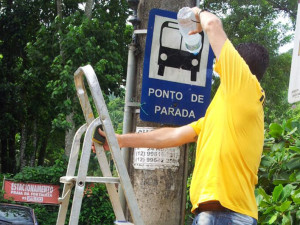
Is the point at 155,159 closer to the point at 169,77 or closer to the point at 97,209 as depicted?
the point at 169,77

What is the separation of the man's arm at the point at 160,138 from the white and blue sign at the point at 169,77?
0.57 m

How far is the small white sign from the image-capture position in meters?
3.48

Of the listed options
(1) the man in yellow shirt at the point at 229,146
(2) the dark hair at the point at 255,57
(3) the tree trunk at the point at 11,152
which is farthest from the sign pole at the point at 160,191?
(3) the tree trunk at the point at 11,152

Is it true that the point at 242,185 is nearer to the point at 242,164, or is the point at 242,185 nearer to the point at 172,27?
the point at 242,164

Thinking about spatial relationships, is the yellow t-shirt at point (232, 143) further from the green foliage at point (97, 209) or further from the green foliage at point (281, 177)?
the green foliage at point (97, 209)

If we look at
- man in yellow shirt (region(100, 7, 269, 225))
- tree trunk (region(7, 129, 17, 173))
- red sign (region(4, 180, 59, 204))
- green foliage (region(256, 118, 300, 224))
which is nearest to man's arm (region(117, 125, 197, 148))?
man in yellow shirt (region(100, 7, 269, 225))

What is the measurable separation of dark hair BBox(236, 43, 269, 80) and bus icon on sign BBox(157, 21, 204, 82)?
1.03 meters

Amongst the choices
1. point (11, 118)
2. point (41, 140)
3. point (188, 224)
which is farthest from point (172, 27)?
point (41, 140)

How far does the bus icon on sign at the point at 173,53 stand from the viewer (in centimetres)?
360

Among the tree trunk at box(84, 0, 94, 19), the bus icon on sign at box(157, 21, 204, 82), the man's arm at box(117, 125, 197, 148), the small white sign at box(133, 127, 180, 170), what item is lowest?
the small white sign at box(133, 127, 180, 170)

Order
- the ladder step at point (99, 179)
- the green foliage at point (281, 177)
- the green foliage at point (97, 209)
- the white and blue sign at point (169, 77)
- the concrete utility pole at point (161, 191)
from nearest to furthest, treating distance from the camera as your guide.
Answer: the ladder step at point (99, 179), the concrete utility pole at point (161, 191), the white and blue sign at point (169, 77), the green foliage at point (281, 177), the green foliage at point (97, 209)

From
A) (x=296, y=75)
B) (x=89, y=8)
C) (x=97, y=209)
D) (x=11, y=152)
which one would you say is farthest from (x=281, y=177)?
(x=11, y=152)

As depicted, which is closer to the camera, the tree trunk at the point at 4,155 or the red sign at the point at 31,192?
the red sign at the point at 31,192

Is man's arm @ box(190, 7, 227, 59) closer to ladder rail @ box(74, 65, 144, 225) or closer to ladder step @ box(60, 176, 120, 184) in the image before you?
ladder rail @ box(74, 65, 144, 225)
